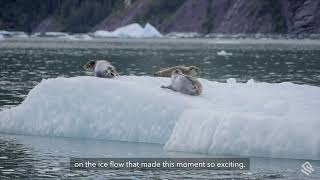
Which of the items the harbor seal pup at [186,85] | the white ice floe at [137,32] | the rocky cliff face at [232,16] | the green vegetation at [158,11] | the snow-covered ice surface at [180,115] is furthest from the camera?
the green vegetation at [158,11]

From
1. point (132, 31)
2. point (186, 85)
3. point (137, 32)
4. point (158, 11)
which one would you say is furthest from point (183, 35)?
point (186, 85)

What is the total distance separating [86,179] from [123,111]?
190 inches

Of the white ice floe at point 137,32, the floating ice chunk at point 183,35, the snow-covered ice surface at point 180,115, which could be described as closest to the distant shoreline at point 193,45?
the white ice floe at point 137,32

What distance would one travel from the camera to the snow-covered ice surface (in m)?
19.1

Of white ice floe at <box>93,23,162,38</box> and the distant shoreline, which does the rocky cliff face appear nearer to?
white ice floe at <box>93,23,162,38</box>

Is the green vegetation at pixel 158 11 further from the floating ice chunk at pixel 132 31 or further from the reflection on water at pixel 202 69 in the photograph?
Result: the reflection on water at pixel 202 69

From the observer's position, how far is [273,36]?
5669 inches

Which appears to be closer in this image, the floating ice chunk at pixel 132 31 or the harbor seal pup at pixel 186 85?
the harbor seal pup at pixel 186 85

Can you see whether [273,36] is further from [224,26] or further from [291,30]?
[224,26]

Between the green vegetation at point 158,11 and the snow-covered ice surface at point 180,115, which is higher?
the green vegetation at point 158,11

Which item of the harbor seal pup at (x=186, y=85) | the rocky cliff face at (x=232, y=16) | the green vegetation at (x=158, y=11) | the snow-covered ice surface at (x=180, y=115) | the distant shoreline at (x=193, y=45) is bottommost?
the snow-covered ice surface at (x=180, y=115)

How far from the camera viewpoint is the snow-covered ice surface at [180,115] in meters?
19.1

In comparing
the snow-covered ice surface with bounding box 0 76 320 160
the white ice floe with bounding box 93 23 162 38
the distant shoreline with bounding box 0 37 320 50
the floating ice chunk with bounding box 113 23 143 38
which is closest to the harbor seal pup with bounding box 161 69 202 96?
the snow-covered ice surface with bounding box 0 76 320 160

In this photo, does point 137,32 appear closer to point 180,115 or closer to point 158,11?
point 158,11
